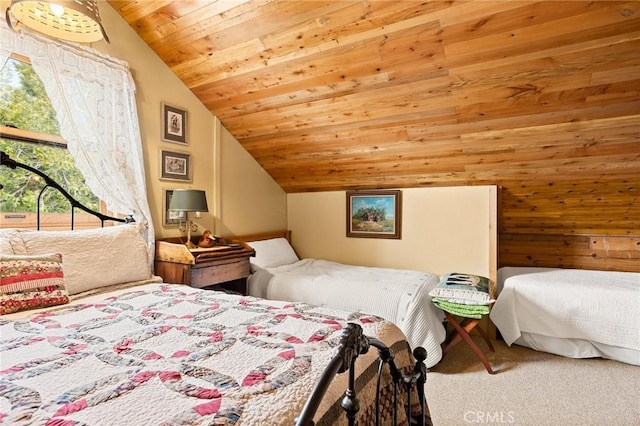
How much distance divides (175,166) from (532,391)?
323 cm

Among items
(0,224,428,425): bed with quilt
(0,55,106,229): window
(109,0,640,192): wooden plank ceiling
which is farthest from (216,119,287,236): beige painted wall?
(0,224,428,425): bed with quilt

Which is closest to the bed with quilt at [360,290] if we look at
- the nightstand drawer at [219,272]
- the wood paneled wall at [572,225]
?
the nightstand drawer at [219,272]

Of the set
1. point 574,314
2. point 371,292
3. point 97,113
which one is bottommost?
point 574,314

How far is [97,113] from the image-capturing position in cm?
246

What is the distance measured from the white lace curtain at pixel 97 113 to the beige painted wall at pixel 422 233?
208 centimetres

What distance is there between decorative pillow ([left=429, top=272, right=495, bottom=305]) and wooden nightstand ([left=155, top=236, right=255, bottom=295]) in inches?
63.3

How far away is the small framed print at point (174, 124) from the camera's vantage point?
9.81 feet

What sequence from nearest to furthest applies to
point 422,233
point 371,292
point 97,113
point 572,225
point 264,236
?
point 97,113
point 371,292
point 572,225
point 422,233
point 264,236

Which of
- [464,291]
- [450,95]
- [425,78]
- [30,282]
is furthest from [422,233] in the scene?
[30,282]

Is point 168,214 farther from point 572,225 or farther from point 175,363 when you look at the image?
point 572,225

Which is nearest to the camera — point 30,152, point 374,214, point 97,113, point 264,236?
point 30,152

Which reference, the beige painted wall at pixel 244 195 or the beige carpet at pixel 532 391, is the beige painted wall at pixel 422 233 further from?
the beige carpet at pixel 532 391

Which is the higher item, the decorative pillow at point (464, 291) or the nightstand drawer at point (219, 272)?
the nightstand drawer at point (219, 272)

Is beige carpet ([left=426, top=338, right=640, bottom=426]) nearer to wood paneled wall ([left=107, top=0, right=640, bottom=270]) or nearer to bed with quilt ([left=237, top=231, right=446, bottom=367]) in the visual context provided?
bed with quilt ([left=237, top=231, right=446, bottom=367])
